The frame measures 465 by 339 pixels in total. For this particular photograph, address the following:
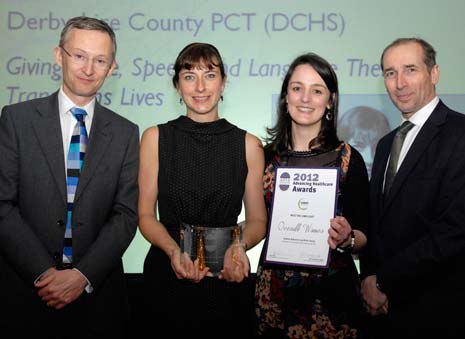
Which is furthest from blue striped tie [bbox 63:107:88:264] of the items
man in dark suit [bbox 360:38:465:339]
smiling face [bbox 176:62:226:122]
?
man in dark suit [bbox 360:38:465:339]

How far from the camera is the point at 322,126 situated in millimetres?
2680

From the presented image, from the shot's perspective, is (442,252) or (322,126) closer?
(442,252)

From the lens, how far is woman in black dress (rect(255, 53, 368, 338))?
2.44 metres

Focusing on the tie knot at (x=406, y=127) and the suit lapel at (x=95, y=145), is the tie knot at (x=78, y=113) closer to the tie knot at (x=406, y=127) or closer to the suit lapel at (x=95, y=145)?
the suit lapel at (x=95, y=145)

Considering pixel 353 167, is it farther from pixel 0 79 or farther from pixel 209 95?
pixel 0 79

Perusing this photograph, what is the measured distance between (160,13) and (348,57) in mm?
1533

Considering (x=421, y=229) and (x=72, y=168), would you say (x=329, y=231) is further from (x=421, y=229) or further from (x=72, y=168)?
(x=72, y=168)

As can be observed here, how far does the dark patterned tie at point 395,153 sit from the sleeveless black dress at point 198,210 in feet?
2.22

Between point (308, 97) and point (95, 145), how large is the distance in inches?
39.7

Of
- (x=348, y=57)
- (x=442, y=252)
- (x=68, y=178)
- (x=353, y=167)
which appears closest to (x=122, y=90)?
(x=348, y=57)

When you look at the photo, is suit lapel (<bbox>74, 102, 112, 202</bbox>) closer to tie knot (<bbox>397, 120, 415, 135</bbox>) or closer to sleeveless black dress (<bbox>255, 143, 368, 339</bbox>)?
sleeveless black dress (<bbox>255, 143, 368, 339</bbox>)

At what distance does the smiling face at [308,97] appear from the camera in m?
2.59

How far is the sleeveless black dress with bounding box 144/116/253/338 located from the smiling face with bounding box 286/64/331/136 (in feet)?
1.01

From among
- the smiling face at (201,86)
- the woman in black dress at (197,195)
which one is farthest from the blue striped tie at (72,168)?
the smiling face at (201,86)
